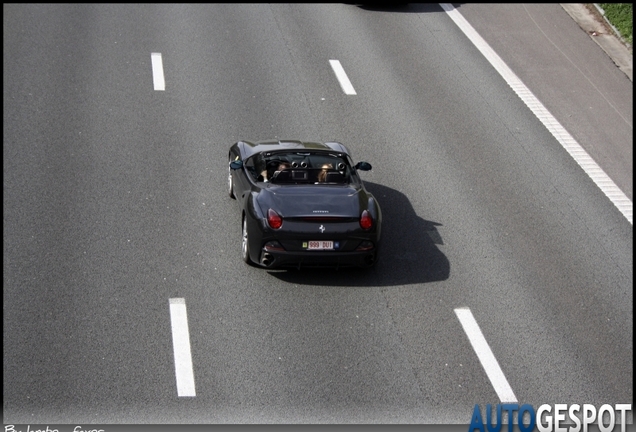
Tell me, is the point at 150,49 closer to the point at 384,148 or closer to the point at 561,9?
the point at 384,148

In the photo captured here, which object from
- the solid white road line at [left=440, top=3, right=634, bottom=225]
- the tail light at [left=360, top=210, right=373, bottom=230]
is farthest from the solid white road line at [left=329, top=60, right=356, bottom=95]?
the tail light at [left=360, top=210, right=373, bottom=230]

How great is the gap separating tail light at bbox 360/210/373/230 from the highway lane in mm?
827

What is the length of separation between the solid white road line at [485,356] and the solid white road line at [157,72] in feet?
29.7

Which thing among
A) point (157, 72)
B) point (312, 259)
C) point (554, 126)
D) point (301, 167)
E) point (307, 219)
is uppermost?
point (307, 219)

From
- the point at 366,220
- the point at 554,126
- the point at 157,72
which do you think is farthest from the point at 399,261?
the point at 157,72

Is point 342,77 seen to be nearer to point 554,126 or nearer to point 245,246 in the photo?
point 554,126

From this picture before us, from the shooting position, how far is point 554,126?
58.5 ft

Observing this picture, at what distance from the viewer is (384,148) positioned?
16.5 meters

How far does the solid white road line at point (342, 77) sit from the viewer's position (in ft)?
61.8

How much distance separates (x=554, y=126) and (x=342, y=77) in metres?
4.46

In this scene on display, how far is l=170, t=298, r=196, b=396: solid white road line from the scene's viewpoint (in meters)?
9.80

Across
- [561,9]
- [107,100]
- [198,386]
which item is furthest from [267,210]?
[561,9]

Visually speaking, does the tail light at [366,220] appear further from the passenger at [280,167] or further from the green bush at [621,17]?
the green bush at [621,17]

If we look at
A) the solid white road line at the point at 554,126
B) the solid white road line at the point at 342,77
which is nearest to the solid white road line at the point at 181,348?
the solid white road line at the point at 554,126
